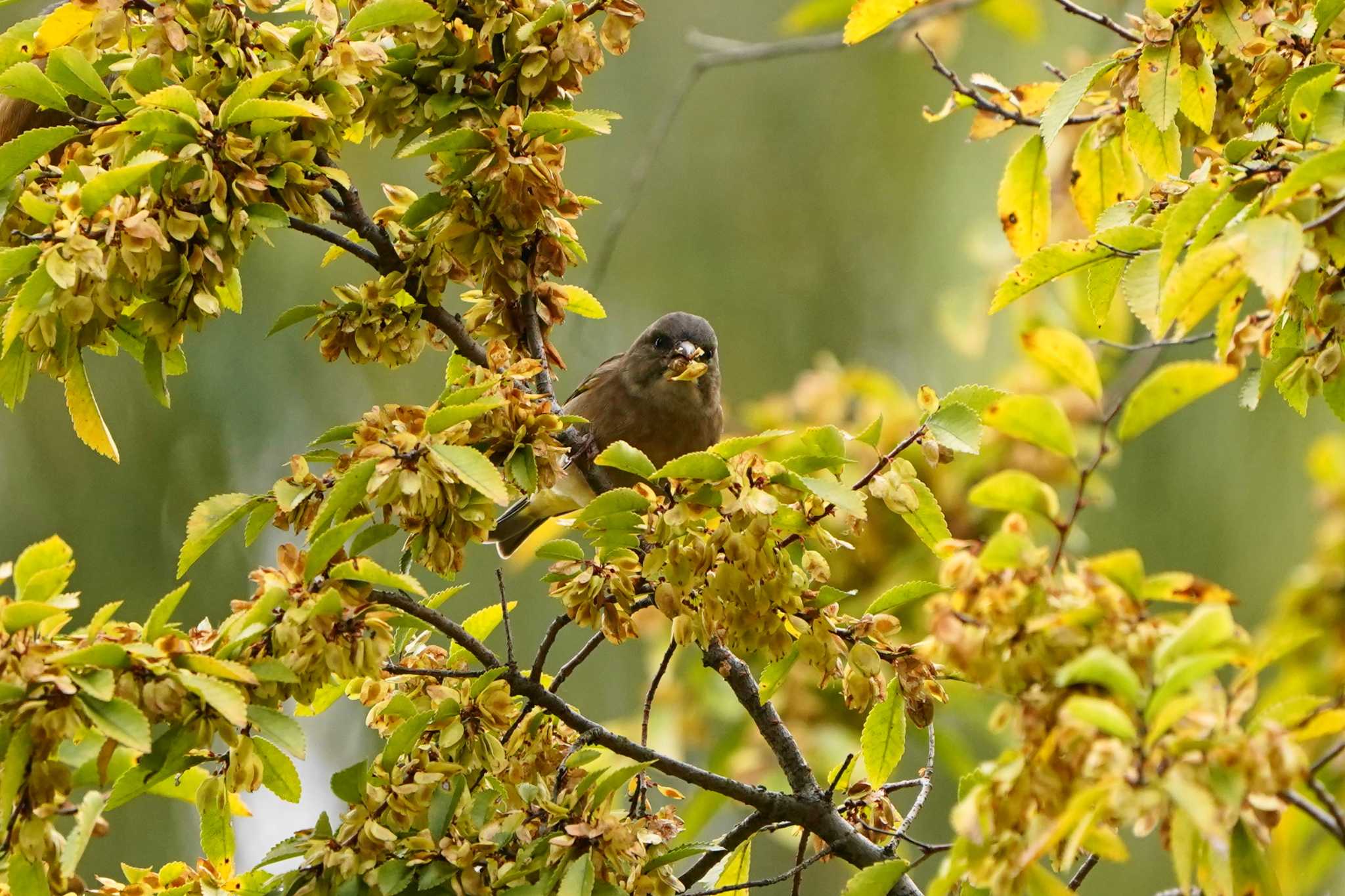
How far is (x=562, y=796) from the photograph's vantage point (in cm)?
212

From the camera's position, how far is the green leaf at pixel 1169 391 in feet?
4.66

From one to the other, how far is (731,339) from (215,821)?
704 cm

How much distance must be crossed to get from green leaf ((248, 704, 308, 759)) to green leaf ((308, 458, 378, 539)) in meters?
0.25

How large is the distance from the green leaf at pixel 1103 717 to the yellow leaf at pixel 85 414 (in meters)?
1.59

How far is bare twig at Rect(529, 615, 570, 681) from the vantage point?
223 cm

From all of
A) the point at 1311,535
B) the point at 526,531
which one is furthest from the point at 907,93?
the point at 526,531

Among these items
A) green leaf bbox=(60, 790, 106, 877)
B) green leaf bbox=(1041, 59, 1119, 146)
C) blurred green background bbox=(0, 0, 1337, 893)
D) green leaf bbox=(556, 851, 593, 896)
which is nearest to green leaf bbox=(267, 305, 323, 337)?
green leaf bbox=(60, 790, 106, 877)

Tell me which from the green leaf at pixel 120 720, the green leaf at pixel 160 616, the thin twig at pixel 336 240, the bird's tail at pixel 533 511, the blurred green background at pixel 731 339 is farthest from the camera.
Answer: the blurred green background at pixel 731 339

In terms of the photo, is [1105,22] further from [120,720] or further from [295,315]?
[120,720]

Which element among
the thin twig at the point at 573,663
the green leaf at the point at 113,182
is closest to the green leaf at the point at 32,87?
the green leaf at the point at 113,182

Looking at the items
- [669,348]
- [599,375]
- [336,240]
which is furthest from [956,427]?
[599,375]

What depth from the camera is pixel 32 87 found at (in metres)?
2.11

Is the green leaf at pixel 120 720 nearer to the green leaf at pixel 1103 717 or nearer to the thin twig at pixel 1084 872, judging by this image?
the green leaf at pixel 1103 717

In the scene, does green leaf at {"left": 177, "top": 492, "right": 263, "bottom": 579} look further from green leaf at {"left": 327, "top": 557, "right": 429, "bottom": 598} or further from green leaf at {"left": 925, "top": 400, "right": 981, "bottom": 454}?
green leaf at {"left": 925, "top": 400, "right": 981, "bottom": 454}
